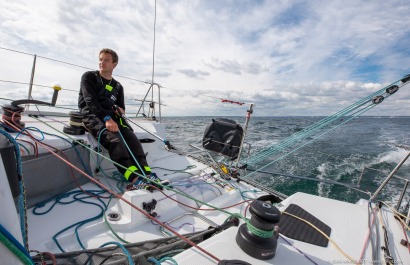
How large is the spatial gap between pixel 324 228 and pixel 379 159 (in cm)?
871

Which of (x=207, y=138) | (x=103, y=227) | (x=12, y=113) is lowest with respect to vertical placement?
(x=103, y=227)

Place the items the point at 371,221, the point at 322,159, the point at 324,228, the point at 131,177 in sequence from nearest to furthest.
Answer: the point at 324,228 < the point at 371,221 < the point at 131,177 < the point at 322,159

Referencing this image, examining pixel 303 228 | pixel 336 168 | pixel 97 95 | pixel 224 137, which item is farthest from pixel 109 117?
pixel 336 168

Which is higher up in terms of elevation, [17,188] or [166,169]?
[17,188]

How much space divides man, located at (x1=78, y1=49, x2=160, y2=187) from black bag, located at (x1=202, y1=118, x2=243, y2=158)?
0.96m

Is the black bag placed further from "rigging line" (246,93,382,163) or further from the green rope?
the green rope

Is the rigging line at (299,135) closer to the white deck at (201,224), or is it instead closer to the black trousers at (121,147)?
the white deck at (201,224)

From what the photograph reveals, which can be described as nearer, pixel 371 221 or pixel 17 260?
pixel 17 260

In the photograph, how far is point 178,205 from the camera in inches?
77.8

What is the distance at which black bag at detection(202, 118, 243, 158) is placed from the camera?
→ 279 centimetres

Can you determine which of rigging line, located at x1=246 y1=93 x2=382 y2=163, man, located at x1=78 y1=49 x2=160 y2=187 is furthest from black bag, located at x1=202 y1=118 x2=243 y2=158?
man, located at x1=78 y1=49 x2=160 y2=187

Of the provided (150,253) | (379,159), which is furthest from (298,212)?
(379,159)

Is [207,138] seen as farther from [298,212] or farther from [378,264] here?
[378,264]

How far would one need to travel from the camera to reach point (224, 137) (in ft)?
9.42
